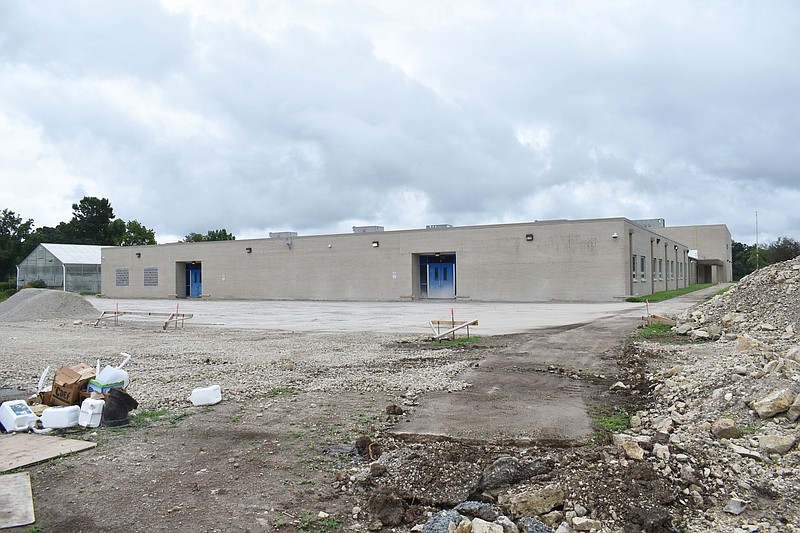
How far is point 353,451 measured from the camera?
20.0 ft

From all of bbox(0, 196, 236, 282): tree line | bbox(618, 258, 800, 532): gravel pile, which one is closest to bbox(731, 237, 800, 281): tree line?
bbox(618, 258, 800, 532): gravel pile

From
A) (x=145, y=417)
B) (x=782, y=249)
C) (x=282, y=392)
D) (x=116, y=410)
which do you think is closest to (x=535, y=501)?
(x=116, y=410)

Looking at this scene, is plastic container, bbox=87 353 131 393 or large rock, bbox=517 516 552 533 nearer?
large rock, bbox=517 516 552 533

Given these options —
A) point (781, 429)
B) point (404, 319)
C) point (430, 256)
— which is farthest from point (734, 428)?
point (430, 256)

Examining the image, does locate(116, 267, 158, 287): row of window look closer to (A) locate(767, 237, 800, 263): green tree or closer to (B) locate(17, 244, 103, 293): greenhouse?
(B) locate(17, 244, 103, 293): greenhouse

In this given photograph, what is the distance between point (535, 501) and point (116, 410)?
5133 millimetres

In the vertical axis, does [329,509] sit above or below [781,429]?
below

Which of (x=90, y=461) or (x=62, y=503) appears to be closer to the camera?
(x=62, y=503)

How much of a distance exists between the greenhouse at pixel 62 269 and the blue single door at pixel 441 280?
38.1 metres

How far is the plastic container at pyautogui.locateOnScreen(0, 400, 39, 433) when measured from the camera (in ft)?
22.1

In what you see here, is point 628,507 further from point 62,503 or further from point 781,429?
→ point 62,503

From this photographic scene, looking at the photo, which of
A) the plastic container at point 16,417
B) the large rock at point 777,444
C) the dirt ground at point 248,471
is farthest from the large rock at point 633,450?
the plastic container at point 16,417

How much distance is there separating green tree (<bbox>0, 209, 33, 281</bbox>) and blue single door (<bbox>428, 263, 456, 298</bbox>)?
6144 cm

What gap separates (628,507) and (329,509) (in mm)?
2306
